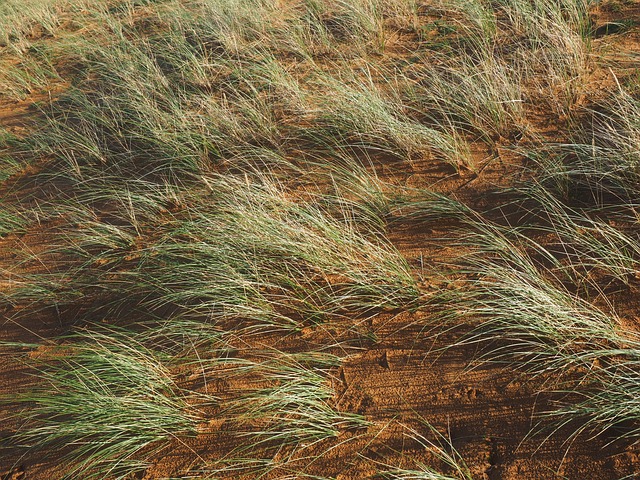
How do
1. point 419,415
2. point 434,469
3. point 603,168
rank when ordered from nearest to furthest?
point 434,469 → point 419,415 → point 603,168

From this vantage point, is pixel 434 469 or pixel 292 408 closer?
pixel 434 469

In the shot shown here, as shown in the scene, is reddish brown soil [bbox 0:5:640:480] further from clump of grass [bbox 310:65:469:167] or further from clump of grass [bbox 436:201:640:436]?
clump of grass [bbox 310:65:469:167]

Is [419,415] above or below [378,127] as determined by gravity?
below

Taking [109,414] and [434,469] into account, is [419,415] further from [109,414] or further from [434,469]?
[109,414]

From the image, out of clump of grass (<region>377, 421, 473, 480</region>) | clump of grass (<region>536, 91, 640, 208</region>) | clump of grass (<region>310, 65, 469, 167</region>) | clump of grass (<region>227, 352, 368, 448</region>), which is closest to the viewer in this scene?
clump of grass (<region>377, 421, 473, 480</region>)


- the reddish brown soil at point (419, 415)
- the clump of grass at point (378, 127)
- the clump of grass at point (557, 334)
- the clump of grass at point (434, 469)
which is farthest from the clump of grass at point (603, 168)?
the clump of grass at point (434, 469)

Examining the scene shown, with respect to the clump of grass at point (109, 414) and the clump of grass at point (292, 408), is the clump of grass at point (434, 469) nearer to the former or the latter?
the clump of grass at point (292, 408)

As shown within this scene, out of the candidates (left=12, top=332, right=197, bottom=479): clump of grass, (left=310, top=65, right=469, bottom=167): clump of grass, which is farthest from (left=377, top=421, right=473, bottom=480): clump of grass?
(left=310, top=65, right=469, bottom=167): clump of grass

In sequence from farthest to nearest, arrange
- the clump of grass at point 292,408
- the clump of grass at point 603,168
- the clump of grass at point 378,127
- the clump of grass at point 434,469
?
the clump of grass at point 378,127 < the clump of grass at point 603,168 < the clump of grass at point 292,408 < the clump of grass at point 434,469

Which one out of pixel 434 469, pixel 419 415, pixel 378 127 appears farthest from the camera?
pixel 378 127

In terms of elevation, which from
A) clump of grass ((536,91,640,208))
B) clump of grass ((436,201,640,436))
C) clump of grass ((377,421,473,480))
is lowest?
clump of grass ((377,421,473,480))

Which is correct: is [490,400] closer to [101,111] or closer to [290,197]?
[290,197]

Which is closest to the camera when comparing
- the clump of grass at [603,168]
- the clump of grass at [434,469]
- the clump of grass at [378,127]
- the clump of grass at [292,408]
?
the clump of grass at [434,469]

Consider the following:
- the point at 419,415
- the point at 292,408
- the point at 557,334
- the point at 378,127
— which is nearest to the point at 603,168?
the point at 557,334
